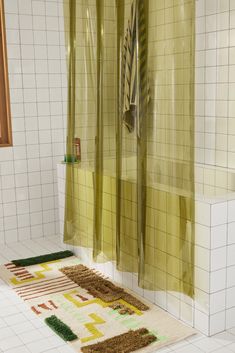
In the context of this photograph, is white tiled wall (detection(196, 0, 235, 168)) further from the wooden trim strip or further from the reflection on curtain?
the wooden trim strip

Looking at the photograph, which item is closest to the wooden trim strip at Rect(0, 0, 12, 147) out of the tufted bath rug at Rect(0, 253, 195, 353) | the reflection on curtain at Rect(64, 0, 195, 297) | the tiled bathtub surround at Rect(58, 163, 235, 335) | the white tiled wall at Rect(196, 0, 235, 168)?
the reflection on curtain at Rect(64, 0, 195, 297)

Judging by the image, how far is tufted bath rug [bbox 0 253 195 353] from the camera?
2.26 metres

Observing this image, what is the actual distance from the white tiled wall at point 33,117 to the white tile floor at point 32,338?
1.05 m

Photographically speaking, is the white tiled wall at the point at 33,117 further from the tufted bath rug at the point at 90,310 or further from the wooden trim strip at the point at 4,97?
the tufted bath rug at the point at 90,310

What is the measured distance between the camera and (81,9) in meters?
2.90

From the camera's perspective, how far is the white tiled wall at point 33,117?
3.61 m

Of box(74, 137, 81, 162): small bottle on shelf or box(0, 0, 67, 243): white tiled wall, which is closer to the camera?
box(74, 137, 81, 162): small bottle on shelf

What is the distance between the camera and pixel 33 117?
373 cm

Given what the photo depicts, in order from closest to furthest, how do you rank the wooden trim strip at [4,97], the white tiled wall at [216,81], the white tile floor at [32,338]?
the white tile floor at [32,338]
the white tiled wall at [216,81]
the wooden trim strip at [4,97]

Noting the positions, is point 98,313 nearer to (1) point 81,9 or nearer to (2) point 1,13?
(1) point 81,9

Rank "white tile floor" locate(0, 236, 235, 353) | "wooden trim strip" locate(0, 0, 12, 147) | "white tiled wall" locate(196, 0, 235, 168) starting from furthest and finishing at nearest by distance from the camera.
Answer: "wooden trim strip" locate(0, 0, 12, 147)
"white tiled wall" locate(196, 0, 235, 168)
"white tile floor" locate(0, 236, 235, 353)

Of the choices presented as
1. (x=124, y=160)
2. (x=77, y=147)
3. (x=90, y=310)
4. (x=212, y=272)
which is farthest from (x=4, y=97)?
(x=212, y=272)

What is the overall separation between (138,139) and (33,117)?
1.54m

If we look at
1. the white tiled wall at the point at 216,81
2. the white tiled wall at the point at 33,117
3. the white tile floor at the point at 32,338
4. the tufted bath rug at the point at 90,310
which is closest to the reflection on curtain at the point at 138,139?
the tufted bath rug at the point at 90,310
